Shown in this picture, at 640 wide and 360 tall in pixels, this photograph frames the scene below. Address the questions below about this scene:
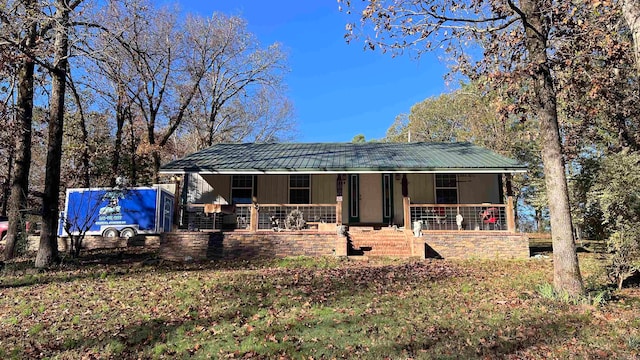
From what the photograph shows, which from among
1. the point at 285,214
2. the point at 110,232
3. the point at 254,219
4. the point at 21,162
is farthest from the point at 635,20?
the point at 110,232

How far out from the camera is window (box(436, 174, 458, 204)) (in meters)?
15.5

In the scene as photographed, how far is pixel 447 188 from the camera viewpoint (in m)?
15.6

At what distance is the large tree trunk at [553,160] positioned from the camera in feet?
22.2

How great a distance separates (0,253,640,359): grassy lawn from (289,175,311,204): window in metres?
6.31

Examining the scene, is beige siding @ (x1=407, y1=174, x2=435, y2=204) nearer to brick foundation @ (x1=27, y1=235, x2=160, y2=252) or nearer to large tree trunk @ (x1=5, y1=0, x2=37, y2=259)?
brick foundation @ (x1=27, y1=235, x2=160, y2=252)

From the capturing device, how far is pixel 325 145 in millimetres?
18125

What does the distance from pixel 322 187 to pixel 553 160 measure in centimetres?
963

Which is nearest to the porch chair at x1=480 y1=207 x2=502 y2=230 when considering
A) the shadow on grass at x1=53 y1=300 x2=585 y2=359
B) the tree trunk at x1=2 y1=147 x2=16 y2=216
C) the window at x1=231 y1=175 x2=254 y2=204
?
the shadow on grass at x1=53 y1=300 x2=585 y2=359

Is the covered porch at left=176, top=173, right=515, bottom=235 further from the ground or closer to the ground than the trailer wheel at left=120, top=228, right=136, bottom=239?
further from the ground

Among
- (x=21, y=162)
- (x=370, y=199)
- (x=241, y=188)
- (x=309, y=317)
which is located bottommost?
(x=309, y=317)

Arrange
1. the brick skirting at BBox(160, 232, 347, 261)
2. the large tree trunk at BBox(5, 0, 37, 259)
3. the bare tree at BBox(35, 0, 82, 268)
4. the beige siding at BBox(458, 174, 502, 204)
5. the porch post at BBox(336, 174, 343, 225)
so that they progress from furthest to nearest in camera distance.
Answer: the beige siding at BBox(458, 174, 502, 204) → the porch post at BBox(336, 174, 343, 225) → the brick skirting at BBox(160, 232, 347, 261) → the large tree trunk at BBox(5, 0, 37, 259) → the bare tree at BBox(35, 0, 82, 268)

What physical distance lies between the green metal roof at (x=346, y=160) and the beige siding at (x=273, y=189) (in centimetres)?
93

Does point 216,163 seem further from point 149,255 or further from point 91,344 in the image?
point 91,344

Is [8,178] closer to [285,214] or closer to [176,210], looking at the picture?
[176,210]
